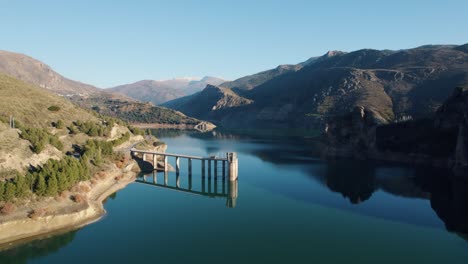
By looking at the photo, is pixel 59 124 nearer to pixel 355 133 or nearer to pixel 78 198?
pixel 78 198

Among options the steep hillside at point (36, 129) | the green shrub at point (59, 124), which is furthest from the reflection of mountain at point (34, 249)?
the green shrub at point (59, 124)

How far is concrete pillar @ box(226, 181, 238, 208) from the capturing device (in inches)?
2537

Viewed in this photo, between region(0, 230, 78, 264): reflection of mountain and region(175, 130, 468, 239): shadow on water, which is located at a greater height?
region(175, 130, 468, 239): shadow on water

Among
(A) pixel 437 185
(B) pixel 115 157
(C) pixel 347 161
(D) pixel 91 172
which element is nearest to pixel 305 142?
(C) pixel 347 161

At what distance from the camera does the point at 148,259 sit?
4128 cm

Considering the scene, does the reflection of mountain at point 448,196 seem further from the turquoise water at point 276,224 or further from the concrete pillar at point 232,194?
the concrete pillar at point 232,194

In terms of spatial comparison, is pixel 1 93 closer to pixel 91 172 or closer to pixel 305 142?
pixel 91 172

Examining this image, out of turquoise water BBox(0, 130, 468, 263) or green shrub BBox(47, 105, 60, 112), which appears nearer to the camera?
turquoise water BBox(0, 130, 468, 263)

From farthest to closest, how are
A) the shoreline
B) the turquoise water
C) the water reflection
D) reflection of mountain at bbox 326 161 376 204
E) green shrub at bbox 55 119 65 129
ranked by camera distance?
green shrub at bbox 55 119 65 129 < reflection of mountain at bbox 326 161 376 204 < the water reflection < the shoreline < the turquoise water

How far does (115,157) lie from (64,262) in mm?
45157

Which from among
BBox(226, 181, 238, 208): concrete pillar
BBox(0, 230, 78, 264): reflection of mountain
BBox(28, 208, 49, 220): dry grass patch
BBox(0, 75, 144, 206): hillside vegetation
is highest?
BBox(0, 75, 144, 206): hillside vegetation

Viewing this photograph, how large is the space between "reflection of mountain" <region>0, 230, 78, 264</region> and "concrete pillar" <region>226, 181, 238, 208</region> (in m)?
26.6

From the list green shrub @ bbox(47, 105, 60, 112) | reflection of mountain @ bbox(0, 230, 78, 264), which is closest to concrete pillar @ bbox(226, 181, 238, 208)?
reflection of mountain @ bbox(0, 230, 78, 264)

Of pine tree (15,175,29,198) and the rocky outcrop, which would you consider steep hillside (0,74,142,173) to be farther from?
the rocky outcrop
